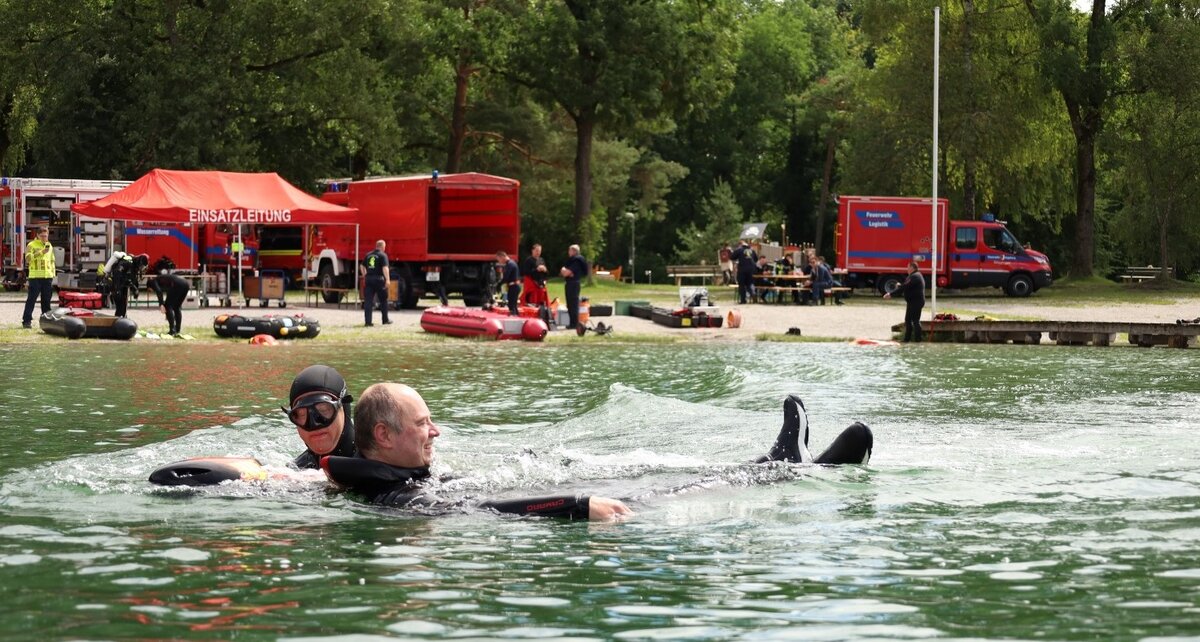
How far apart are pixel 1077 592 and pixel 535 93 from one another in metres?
48.7

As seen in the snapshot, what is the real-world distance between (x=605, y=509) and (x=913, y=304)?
20322mm

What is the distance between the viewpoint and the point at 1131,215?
68.6 m

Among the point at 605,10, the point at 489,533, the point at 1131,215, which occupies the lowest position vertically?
the point at 489,533

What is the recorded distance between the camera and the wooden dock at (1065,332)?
28484mm

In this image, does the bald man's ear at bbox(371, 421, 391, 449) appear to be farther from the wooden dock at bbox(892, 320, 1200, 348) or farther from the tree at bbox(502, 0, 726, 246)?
the tree at bbox(502, 0, 726, 246)

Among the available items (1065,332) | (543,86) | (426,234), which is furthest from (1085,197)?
(1065,332)

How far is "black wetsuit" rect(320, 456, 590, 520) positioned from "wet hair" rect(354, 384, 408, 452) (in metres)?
0.19

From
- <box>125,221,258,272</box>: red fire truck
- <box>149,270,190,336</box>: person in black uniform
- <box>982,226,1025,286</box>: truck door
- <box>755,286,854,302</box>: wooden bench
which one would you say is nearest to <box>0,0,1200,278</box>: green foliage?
<box>982,226,1025,286</box>: truck door

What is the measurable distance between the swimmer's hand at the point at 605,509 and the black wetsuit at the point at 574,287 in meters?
21.3

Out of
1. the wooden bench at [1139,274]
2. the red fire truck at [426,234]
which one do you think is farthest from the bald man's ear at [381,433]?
the wooden bench at [1139,274]

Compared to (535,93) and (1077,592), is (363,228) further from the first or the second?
(1077,592)

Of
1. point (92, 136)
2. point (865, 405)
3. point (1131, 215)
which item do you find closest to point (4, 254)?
point (92, 136)

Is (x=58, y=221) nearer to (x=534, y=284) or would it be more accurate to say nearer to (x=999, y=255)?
(x=534, y=284)

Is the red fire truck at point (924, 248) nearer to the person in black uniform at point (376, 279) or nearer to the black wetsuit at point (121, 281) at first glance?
the person in black uniform at point (376, 279)
